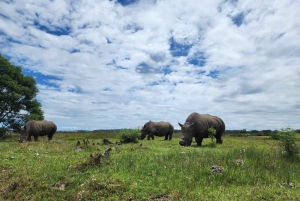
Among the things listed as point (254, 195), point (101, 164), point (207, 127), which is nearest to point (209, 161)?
point (254, 195)

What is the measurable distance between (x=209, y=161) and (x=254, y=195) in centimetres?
390

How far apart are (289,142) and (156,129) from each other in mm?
24048

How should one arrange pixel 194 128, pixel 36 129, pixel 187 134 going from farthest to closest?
A: pixel 36 129 → pixel 194 128 → pixel 187 134

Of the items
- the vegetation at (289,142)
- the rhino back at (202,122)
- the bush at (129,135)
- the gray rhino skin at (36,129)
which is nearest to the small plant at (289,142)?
the vegetation at (289,142)

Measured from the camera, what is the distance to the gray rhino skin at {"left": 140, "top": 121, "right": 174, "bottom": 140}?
117 ft

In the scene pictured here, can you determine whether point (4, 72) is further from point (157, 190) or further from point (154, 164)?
point (157, 190)

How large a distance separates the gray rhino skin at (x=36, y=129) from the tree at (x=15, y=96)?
3768 millimetres

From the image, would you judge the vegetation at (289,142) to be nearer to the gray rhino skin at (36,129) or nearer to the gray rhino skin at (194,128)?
the gray rhino skin at (194,128)

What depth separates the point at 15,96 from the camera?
2889 cm

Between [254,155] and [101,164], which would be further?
[254,155]

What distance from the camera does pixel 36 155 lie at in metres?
13.5

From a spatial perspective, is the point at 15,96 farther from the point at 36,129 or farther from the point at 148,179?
the point at 148,179

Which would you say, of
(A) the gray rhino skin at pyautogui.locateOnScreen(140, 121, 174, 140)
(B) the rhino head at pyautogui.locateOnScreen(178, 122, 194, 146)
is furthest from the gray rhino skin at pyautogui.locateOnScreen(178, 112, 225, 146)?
(A) the gray rhino skin at pyautogui.locateOnScreen(140, 121, 174, 140)

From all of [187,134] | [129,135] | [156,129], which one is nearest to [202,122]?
[187,134]
